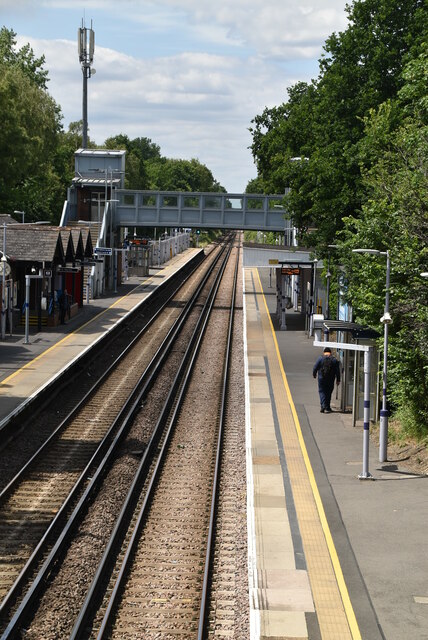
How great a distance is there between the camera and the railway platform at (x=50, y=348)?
27203 millimetres

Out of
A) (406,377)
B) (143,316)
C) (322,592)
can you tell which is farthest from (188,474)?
(143,316)

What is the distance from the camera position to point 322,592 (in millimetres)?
13023

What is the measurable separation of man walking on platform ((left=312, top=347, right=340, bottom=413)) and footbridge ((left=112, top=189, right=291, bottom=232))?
37.6m

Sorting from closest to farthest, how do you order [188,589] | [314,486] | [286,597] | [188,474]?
[286,597], [188,589], [314,486], [188,474]

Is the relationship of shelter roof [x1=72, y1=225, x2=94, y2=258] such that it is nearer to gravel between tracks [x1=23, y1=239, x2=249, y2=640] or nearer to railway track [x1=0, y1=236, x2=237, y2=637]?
railway track [x1=0, y1=236, x2=237, y2=637]

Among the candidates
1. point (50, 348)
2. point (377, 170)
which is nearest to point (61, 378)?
point (50, 348)

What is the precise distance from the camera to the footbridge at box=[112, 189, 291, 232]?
62969 millimetres

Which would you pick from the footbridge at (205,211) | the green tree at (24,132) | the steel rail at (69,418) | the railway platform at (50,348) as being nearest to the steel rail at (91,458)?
the steel rail at (69,418)

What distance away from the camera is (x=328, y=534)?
611 inches

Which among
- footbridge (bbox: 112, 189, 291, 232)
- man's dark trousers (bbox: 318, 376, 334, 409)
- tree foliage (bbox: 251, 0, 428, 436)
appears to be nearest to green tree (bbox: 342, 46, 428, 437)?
tree foliage (bbox: 251, 0, 428, 436)

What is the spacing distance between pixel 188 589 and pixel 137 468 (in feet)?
23.0

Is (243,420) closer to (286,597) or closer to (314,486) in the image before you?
(314,486)

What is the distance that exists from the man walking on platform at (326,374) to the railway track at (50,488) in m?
5.30

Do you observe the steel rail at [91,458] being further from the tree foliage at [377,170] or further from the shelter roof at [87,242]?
the shelter roof at [87,242]
